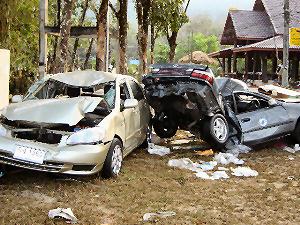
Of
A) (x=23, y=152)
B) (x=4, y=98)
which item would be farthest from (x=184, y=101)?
(x=4, y=98)

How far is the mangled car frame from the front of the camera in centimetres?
909

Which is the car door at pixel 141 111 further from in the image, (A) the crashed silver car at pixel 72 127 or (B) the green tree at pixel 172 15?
(B) the green tree at pixel 172 15

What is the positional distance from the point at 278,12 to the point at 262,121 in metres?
34.3

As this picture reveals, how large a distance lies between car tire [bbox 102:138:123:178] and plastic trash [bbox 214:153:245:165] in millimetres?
2152

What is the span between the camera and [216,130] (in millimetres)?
9391

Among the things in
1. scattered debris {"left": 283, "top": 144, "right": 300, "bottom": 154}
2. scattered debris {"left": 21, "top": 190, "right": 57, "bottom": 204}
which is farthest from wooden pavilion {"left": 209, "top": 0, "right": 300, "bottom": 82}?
scattered debris {"left": 21, "top": 190, "right": 57, "bottom": 204}

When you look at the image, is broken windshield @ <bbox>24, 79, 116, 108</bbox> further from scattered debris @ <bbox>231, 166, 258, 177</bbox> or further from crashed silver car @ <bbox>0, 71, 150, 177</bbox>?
scattered debris @ <bbox>231, 166, 258, 177</bbox>

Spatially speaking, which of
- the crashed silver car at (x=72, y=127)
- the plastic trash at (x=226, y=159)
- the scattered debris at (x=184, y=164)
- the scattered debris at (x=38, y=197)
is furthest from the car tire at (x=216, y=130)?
the scattered debris at (x=38, y=197)

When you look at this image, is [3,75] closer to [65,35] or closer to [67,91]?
[65,35]

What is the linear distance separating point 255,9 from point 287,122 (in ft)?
125

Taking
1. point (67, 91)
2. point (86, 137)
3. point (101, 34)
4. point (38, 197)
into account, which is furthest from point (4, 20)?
point (38, 197)

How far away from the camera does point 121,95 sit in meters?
8.26

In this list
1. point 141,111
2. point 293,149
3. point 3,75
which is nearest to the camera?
point 141,111

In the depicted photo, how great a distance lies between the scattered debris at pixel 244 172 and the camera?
779 cm
